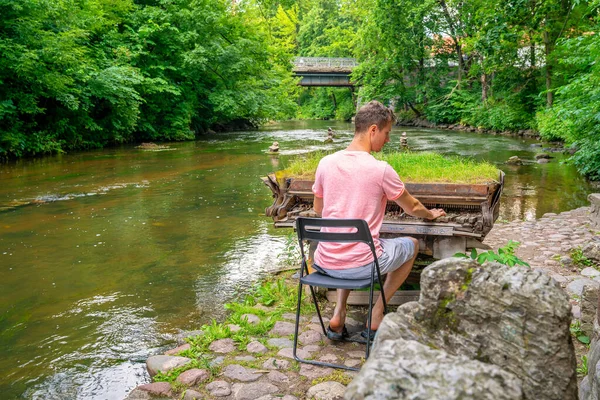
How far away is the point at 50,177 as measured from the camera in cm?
1417

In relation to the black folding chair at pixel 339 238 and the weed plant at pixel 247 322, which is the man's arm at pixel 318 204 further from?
the weed plant at pixel 247 322

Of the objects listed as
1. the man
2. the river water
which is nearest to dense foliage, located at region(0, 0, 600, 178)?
the river water

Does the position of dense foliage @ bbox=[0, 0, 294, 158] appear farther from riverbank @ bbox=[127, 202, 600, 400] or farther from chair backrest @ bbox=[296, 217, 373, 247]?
chair backrest @ bbox=[296, 217, 373, 247]

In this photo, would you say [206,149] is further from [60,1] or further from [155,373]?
[155,373]

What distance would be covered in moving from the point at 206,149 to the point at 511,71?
53.2 ft

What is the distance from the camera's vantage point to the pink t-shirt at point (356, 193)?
11.4ft

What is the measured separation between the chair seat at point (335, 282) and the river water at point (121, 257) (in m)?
1.49

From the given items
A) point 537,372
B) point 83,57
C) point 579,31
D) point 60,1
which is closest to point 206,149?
point 83,57

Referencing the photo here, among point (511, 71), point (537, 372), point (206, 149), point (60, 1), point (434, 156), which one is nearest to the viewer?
point (537, 372)

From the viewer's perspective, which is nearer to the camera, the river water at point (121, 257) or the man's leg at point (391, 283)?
the man's leg at point (391, 283)

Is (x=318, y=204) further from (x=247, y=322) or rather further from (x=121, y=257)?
(x=121, y=257)

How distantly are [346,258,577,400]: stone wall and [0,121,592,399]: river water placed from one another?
265 centimetres

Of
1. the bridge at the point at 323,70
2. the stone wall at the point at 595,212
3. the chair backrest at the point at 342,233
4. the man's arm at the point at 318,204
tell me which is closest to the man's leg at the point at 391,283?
the chair backrest at the point at 342,233

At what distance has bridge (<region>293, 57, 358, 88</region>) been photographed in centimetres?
4834
